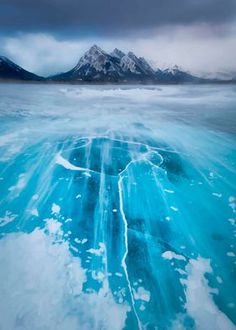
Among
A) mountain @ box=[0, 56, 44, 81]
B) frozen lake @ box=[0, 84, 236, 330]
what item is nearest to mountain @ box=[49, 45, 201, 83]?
mountain @ box=[0, 56, 44, 81]

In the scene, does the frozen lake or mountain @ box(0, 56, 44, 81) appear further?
mountain @ box(0, 56, 44, 81)

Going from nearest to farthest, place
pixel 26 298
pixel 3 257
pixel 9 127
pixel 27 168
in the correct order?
pixel 26 298 < pixel 3 257 < pixel 27 168 < pixel 9 127

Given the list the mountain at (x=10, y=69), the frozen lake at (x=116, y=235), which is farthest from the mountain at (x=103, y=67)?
the frozen lake at (x=116, y=235)

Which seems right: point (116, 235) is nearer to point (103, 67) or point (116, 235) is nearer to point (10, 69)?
point (10, 69)

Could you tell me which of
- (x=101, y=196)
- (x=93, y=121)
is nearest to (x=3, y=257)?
(x=101, y=196)

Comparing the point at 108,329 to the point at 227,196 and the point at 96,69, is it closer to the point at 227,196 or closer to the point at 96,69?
the point at 227,196

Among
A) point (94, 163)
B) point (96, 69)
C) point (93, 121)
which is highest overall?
point (94, 163)

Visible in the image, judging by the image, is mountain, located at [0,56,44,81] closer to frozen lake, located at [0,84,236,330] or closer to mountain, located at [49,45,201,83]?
mountain, located at [49,45,201,83]

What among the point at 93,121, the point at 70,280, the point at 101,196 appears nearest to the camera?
the point at 70,280
